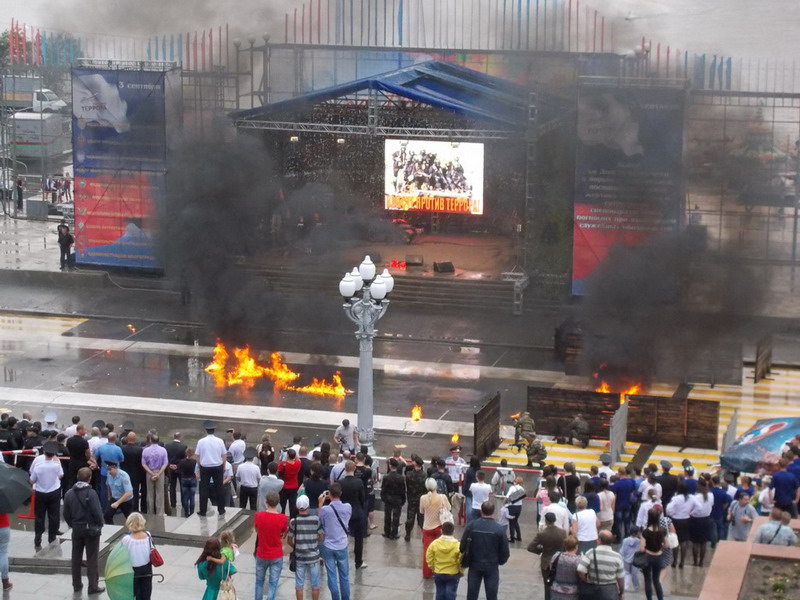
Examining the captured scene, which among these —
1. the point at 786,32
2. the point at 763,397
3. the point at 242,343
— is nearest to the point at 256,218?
the point at 242,343


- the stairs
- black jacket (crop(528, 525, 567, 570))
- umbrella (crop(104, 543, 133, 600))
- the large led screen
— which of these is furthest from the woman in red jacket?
the large led screen

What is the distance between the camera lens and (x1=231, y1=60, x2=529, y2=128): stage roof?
118ft

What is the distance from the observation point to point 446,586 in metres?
15.0

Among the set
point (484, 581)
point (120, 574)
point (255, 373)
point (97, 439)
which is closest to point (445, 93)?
point (255, 373)

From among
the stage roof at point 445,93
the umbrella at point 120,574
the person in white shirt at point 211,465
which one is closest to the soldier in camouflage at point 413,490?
the person in white shirt at point 211,465

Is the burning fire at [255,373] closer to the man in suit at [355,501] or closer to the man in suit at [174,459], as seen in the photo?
the man in suit at [174,459]

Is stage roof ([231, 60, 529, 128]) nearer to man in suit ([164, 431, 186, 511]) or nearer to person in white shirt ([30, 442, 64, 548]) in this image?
man in suit ([164, 431, 186, 511])

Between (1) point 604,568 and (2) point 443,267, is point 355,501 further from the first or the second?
(2) point 443,267

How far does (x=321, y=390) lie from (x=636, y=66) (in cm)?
1334

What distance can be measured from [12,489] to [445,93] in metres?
24.3

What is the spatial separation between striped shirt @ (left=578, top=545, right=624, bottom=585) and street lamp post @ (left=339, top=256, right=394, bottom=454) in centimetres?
891

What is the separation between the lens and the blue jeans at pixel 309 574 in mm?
15148

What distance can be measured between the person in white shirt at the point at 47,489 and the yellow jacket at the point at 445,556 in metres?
4.85

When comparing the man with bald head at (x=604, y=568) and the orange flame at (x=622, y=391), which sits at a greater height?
the man with bald head at (x=604, y=568)
